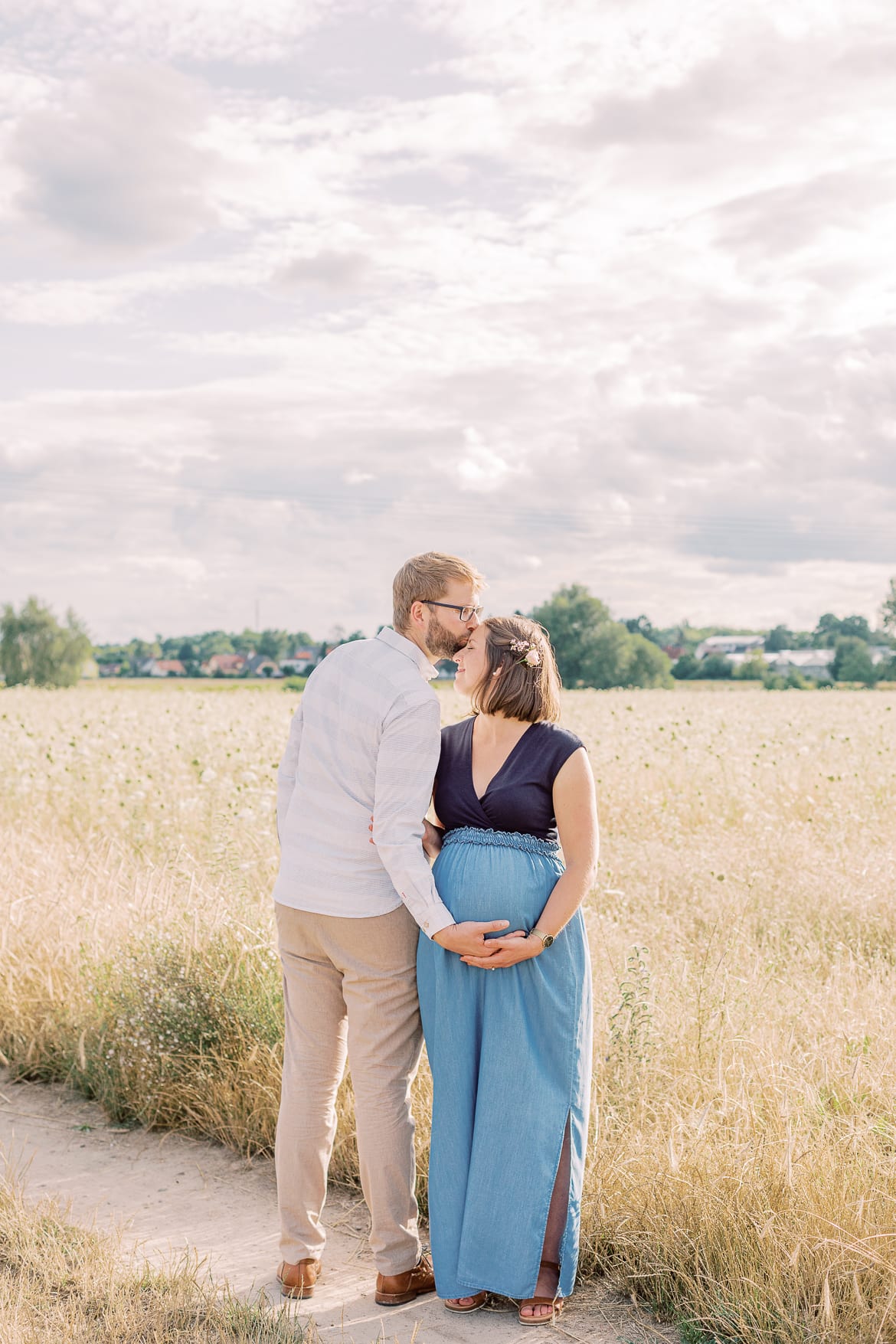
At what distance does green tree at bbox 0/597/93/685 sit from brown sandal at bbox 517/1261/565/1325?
306 ft

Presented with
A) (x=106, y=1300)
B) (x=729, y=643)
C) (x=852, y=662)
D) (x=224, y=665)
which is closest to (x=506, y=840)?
(x=106, y=1300)

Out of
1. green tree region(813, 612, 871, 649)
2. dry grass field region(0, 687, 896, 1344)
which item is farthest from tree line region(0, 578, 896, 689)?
dry grass field region(0, 687, 896, 1344)

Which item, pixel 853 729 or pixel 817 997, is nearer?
pixel 817 997

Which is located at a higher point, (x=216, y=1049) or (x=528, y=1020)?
(x=528, y=1020)

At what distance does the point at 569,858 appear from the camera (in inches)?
138

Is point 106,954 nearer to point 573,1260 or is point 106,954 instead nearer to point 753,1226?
point 573,1260

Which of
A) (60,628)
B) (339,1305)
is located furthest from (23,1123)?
(60,628)

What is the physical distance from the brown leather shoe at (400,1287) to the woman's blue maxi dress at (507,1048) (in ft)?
0.53

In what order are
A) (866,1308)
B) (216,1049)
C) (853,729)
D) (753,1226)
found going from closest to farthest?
(866,1308) < (753,1226) < (216,1049) < (853,729)

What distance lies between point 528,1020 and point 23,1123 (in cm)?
311

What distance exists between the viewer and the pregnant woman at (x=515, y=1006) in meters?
3.51

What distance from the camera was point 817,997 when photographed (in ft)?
18.0

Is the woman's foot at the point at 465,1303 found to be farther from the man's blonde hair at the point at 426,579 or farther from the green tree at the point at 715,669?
the green tree at the point at 715,669

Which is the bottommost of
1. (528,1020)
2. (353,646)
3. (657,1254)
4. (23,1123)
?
(23,1123)
